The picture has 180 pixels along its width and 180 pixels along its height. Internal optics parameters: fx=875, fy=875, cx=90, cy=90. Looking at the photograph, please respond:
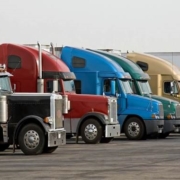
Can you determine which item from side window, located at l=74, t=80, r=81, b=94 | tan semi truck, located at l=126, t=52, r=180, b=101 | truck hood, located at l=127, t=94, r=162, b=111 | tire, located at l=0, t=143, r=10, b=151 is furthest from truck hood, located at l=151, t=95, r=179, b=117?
tire, located at l=0, t=143, r=10, b=151

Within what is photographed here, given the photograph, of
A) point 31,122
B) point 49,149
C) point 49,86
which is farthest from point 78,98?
point 31,122

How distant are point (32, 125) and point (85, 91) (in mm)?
9036

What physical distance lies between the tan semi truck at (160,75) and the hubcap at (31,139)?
1446 cm

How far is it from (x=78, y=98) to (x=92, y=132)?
1321mm

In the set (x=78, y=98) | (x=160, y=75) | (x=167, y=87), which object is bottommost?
(x=78, y=98)

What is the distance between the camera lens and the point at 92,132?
28984 mm

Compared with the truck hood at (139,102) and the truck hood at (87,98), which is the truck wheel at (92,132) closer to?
the truck hood at (87,98)

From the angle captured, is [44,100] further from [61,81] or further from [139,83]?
[139,83]

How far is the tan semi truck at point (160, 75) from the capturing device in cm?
3694

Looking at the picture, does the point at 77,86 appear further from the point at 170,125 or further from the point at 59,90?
the point at 170,125

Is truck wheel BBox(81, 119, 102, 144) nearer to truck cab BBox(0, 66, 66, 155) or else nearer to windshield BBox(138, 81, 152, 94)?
truck cab BBox(0, 66, 66, 155)

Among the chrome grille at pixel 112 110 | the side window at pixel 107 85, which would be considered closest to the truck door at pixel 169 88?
the side window at pixel 107 85

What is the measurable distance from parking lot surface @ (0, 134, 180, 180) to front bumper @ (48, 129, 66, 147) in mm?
328

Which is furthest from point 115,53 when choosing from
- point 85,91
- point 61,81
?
point 61,81
